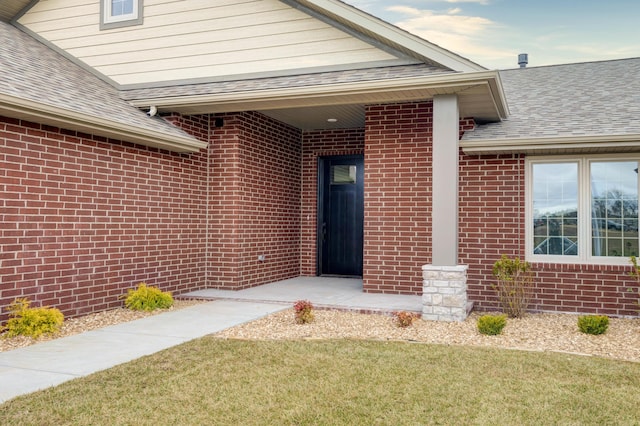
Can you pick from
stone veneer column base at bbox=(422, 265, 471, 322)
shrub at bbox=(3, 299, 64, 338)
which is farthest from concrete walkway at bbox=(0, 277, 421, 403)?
stone veneer column base at bbox=(422, 265, 471, 322)

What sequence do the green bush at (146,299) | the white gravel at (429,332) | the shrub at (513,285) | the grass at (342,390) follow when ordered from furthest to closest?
the green bush at (146,299)
the shrub at (513,285)
the white gravel at (429,332)
the grass at (342,390)

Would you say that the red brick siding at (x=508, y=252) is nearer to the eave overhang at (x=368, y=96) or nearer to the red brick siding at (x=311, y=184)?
the eave overhang at (x=368, y=96)

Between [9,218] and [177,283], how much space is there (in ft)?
10.2

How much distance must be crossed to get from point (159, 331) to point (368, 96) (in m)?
4.14

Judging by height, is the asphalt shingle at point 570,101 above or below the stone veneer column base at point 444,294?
above

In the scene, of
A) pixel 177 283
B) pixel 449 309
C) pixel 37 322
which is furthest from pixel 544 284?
pixel 37 322

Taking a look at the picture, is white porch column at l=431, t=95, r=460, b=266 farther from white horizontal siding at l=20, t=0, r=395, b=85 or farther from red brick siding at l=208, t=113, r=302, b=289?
red brick siding at l=208, t=113, r=302, b=289

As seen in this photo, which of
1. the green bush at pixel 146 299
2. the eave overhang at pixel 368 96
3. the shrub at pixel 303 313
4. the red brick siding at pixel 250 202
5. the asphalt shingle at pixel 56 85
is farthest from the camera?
the red brick siding at pixel 250 202

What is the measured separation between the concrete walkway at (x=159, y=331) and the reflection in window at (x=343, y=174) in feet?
8.25

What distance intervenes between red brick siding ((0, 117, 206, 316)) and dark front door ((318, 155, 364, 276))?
10.5 feet

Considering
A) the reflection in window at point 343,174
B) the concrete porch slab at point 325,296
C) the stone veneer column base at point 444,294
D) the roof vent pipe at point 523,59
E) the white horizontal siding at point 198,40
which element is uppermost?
the roof vent pipe at point 523,59

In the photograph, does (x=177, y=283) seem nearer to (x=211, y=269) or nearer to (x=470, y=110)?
(x=211, y=269)

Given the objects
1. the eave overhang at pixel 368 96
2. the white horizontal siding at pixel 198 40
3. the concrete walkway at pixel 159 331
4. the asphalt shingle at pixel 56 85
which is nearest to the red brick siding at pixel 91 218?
the asphalt shingle at pixel 56 85

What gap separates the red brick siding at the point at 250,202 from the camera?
9.20 m
